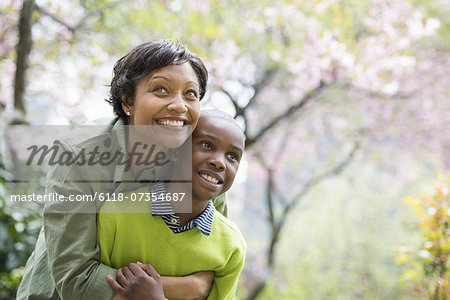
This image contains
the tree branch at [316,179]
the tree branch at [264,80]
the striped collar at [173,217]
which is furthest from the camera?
the tree branch at [316,179]

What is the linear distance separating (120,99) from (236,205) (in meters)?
8.33

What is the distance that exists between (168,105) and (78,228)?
1.51 ft

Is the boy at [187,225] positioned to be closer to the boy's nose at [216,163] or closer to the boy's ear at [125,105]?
the boy's nose at [216,163]

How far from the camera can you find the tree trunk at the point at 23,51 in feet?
9.61

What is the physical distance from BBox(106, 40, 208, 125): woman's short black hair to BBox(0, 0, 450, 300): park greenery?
1.84 meters

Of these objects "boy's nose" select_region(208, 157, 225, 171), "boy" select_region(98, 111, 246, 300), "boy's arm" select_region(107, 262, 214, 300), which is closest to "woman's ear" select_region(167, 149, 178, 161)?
"boy" select_region(98, 111, 246, 300)

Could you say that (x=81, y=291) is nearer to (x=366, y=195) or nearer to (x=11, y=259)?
(x=11, y=259)

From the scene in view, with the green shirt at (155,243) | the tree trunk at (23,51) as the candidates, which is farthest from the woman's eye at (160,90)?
the tree trunk at (23,51)

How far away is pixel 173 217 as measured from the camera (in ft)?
4.58

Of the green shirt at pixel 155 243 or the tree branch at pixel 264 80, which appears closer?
the green shirt at pixel 155 243

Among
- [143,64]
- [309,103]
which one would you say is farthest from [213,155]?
[309,103]

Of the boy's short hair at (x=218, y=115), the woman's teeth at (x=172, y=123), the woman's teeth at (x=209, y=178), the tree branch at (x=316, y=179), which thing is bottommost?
the tree branch at (x=316, y=179)

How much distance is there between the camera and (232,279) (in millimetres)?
1547

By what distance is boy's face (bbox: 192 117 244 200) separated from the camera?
4.44ft
